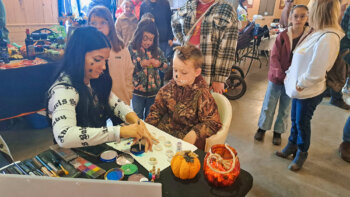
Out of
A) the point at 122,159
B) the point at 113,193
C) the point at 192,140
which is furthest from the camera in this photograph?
the point at 192,140

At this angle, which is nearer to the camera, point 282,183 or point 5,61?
point 282,183

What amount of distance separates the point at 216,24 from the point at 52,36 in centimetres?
225

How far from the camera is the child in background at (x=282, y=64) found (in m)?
2.11

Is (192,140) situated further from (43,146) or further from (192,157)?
(43,146)

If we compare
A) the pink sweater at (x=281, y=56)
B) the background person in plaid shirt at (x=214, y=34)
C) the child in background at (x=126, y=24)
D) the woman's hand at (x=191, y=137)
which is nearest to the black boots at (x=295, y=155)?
the pink sweater at (x=281, y=56)

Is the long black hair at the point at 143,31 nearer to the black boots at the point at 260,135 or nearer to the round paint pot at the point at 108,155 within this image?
the round paint pot at the point at 108,155

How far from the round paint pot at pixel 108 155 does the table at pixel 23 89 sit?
1556 millimetres

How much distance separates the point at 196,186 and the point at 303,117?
1.42 metres

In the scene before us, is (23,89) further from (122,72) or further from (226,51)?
(226,51)

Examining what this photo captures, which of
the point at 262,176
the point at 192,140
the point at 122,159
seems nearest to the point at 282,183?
the point at 262,176

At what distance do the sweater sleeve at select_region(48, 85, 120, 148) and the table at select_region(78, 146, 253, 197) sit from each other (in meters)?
0.14

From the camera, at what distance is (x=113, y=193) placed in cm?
47

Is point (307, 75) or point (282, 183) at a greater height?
point (307, 75)

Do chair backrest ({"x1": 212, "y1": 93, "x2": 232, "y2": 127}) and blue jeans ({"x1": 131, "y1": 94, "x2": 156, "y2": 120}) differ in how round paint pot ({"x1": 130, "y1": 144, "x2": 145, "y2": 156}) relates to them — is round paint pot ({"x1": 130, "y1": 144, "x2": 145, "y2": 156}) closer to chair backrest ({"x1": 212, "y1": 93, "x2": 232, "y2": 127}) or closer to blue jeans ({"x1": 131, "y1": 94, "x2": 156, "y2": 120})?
chair backrest ({"x1": 212, "y1": 93, "x2": 232, "y2": 127})
